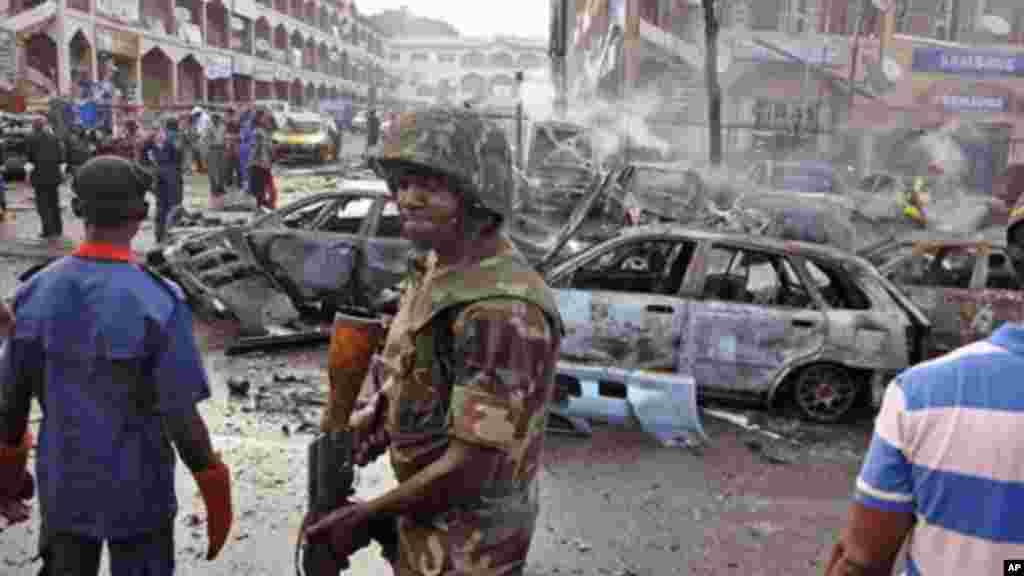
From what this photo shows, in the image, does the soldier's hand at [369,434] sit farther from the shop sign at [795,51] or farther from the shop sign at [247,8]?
the shop sign at [247,8]

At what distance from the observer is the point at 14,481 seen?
2.34 m


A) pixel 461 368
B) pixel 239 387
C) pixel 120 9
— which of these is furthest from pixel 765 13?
pixel 461 368

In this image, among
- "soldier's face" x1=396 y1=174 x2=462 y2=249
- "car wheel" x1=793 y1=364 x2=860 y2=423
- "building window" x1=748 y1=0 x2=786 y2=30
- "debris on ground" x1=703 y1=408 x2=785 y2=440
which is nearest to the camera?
"soldier's face" x1=396 y1=174 x2=462 y2=249

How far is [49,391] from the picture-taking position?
2.17m

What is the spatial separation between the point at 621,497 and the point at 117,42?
34.2 metres

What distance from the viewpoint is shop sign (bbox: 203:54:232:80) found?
127 feet

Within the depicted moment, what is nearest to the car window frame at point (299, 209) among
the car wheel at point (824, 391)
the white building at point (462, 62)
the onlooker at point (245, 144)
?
the car wheel at point (824, 391)

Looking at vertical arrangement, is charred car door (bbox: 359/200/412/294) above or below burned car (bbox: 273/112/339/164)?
below

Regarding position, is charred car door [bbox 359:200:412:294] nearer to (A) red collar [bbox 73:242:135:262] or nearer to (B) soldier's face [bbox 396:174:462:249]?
(A) red collar [bbox 73:242:135:262]

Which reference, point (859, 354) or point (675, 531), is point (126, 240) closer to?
point (675, 531)

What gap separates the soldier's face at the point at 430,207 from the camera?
171 cm

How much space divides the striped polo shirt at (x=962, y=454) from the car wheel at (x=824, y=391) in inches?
199

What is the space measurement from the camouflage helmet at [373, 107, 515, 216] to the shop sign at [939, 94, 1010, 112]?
28.3 metres

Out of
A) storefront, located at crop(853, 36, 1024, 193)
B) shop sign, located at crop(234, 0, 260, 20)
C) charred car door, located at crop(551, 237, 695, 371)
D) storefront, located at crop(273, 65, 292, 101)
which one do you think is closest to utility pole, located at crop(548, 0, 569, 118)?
storefront, located at crop(853, 36, 1024, 193)
